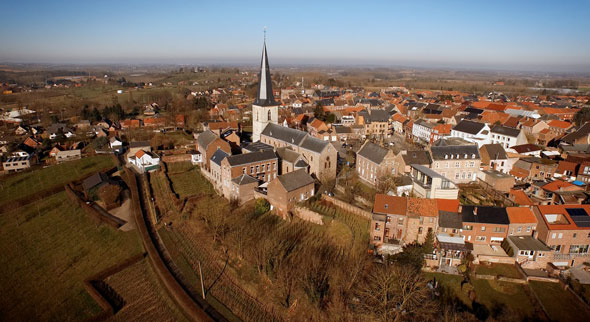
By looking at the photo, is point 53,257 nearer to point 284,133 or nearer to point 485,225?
point 284,133

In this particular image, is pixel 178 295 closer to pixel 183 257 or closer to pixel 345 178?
pixel 183 257

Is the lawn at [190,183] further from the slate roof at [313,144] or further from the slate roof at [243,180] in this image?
the slate roof at [313,144]

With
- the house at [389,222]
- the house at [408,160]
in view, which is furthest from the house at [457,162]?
the house at [389,222]

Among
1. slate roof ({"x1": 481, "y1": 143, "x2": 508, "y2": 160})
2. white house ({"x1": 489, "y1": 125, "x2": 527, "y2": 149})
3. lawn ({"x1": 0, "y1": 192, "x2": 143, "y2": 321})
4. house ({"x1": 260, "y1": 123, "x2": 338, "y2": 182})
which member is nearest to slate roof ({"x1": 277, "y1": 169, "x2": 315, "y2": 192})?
house ({"x1": 260, "y1": 123, "x2": 338, "y2": 182})

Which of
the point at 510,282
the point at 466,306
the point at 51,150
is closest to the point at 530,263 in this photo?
the point at 510,282

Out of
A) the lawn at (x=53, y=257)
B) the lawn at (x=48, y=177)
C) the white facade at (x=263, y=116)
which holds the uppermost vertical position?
the white facade at (x=263, y=116)

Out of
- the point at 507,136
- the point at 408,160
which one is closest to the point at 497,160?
the point at 507,136

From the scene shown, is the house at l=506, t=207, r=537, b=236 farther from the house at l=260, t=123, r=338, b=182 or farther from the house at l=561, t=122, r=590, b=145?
the house at l=561, t=122, r=590, b=145
